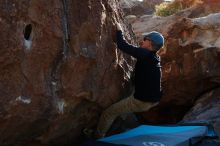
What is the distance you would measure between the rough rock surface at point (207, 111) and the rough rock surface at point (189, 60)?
0.32 metres

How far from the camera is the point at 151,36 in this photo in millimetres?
6461

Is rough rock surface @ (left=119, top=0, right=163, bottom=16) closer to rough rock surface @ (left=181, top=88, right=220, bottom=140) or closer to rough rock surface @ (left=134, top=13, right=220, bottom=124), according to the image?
rough rock surface @ (left=134, top=13, right=220, bottom=124)

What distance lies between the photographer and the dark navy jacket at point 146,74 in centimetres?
638

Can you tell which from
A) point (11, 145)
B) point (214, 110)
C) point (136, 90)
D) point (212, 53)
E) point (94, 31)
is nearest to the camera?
point (11, 145)

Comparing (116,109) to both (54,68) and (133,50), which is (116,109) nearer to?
(133,50)

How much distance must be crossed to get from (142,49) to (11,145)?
2.19 m

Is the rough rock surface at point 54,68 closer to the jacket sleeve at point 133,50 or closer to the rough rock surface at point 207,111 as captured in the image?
the jacket sleeve at point 133,50

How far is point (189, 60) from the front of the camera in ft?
30.0

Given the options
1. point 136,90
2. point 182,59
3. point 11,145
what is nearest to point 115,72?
point 136,90

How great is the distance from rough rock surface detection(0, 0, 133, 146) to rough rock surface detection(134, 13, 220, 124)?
276 cm

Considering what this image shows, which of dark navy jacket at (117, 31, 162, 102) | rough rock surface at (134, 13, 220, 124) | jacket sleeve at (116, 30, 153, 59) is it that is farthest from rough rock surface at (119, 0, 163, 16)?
jacket sleeve at (116, 30, 153, 59)

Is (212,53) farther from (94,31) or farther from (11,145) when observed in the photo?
(11,145)

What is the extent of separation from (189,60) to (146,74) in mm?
2813

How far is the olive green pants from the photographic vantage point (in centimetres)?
670
